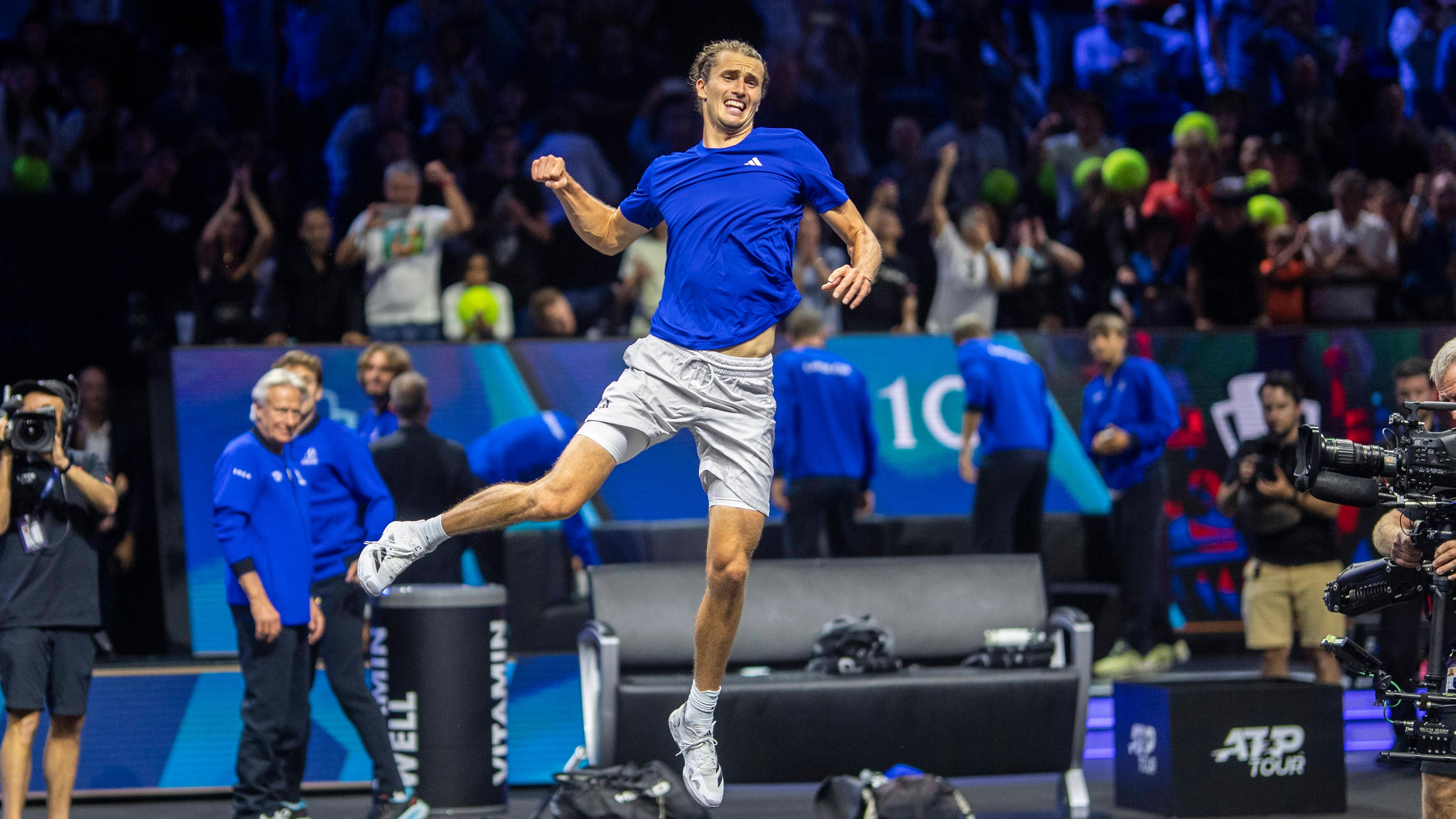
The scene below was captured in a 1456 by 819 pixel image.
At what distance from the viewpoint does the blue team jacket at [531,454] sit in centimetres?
795

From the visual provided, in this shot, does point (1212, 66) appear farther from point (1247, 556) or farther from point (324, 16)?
point (324, 16)

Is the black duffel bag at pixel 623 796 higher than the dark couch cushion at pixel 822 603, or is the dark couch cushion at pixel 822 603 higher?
the dark couch cushion at pixel 822 603

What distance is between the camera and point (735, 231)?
416 cm

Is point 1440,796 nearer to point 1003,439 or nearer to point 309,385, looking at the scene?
point 1003,439

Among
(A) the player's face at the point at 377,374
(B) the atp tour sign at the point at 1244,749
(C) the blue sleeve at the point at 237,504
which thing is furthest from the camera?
(A) the player's face at the point at 377,374

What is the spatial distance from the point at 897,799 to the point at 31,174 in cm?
764

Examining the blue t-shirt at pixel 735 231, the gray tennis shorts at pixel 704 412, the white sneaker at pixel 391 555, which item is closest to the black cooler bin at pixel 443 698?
the white sneaker at pixel 391 555

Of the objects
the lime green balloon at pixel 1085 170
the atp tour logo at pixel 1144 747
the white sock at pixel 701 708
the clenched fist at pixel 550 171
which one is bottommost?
the atp tour logo at pixel 1144 747

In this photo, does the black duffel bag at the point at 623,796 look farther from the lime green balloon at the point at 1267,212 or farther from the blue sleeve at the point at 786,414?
the lime green balloon at the point at 1267,212

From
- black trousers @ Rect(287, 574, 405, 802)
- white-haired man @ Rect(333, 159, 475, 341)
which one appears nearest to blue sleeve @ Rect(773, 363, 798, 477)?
white-haired man @ Rect(333, 159, 475, 341)

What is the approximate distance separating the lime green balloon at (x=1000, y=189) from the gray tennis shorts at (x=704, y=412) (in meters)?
6.88

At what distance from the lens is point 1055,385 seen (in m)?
9.38

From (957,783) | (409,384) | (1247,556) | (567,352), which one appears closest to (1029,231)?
(1247,556)

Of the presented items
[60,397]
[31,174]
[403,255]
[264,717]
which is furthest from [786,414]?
[31,174]
